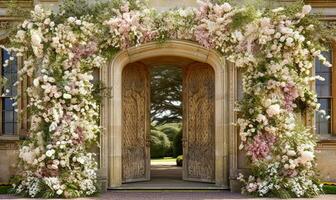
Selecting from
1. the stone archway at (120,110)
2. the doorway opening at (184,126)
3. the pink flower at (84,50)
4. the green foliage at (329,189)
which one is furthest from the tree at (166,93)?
the green foliage at (329,189)

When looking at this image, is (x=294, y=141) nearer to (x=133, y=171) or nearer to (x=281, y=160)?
(x=281, y=160)

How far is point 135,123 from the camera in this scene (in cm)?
1520

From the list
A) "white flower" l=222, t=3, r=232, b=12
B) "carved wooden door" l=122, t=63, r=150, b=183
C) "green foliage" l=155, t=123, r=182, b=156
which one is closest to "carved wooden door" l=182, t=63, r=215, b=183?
"carved wooden door" l=122, t=63, r=150, b=183

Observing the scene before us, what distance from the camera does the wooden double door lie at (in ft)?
48.0

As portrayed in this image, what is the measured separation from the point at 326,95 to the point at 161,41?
513cm

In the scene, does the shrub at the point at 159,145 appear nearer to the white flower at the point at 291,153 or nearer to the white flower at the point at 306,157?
the white flower at the point at 291,153

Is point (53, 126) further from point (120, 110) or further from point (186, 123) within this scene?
point (186, 123)

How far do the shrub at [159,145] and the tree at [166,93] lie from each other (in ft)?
5.24

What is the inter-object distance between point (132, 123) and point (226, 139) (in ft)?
9.49

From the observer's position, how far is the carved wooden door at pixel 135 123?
578 inches

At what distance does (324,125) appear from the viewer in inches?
607

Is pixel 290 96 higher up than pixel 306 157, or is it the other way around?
pixel 290 96

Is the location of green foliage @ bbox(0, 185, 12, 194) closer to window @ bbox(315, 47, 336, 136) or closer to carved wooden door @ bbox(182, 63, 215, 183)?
carved wooden door @ bbox(182, 63, 215, 183)

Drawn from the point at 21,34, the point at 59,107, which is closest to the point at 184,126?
the point at 59,107
